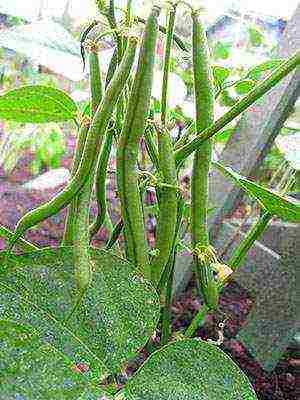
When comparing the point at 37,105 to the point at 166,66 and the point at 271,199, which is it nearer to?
the point at 166,66

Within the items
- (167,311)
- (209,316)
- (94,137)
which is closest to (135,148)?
(94,137)

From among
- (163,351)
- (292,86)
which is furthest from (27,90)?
(292,86)

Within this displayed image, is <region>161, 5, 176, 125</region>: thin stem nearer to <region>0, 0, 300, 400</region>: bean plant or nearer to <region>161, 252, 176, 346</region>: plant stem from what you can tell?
<region>0, 0, 300, 400</region>: bean plant

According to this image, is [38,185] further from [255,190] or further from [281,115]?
[255,190]

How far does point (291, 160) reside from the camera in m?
0.78

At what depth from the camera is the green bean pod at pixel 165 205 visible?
670mm

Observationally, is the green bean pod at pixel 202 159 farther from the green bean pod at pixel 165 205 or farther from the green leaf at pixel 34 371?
the green leaf at pixel 34 371

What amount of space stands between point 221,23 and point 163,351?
2494mm

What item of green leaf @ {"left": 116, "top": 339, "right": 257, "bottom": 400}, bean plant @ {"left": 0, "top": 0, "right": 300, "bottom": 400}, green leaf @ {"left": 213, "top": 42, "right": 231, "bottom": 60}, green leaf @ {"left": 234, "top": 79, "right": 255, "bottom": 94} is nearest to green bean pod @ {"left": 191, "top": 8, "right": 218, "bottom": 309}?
bean plant @ {"left": 0, "top": 0, "right": 300, "bottom": 400}

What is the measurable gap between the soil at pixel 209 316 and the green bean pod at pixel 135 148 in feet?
1.70

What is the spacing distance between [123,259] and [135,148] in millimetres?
105

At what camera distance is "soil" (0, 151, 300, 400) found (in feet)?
3.94

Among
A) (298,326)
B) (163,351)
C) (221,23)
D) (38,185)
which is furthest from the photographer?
(221,23)

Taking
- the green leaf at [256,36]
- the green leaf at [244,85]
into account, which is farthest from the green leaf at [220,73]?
the green leaf at [256,36]
